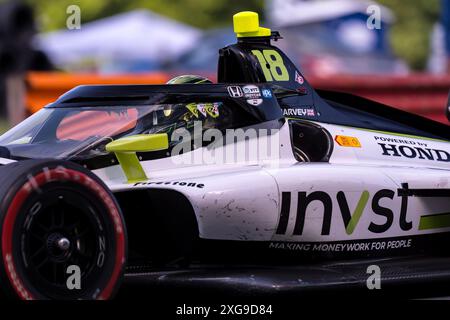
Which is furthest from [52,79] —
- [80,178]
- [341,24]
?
[341,24]

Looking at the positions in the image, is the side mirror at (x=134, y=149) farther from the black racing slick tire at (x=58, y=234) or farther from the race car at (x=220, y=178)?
the black racing slick tire at (x=58, y=234)

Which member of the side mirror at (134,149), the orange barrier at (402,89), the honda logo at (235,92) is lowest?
the orange barrier at (402,89)

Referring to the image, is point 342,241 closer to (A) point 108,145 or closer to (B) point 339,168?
(B) point 339,168

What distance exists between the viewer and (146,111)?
5.03m

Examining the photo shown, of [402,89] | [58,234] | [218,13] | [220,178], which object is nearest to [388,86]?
[402,89]

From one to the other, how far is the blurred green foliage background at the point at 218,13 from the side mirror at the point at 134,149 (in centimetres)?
2387

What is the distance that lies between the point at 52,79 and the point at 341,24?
1367 centimetres

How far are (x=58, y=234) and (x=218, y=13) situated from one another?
29206 mm

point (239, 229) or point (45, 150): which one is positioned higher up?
point (45, 150)

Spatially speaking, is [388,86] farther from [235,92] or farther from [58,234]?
[58,234]

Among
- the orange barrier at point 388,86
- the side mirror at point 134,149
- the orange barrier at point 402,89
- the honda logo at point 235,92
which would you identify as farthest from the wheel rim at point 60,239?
the orange barrier at point 402,89

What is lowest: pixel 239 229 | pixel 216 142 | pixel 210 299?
pixel 210 299

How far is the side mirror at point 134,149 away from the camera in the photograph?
4.75 metres

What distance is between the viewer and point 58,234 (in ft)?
13.6
